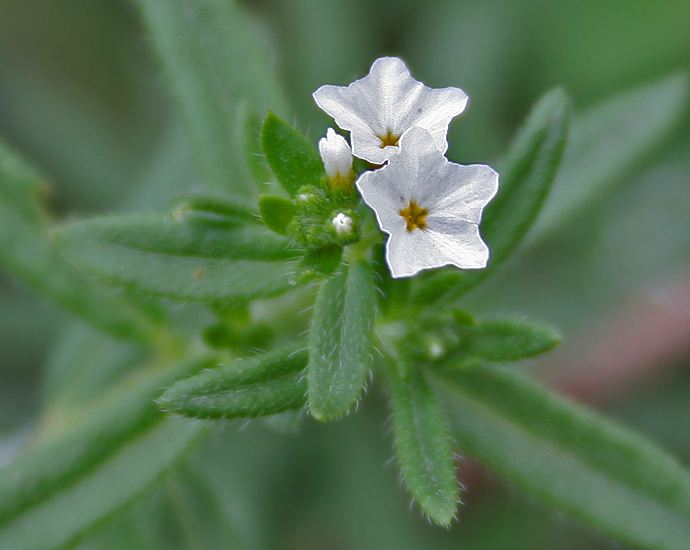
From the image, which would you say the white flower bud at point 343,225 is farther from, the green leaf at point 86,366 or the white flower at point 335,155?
the green leaf at point 86,366

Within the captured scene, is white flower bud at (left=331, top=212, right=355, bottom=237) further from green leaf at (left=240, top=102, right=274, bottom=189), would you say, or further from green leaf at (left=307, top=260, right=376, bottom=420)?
green leaf at (left=240, top=102, right=274, bottom=189)

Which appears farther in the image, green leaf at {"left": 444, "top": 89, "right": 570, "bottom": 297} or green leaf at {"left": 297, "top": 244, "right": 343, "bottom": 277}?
green leaf at {"left": 444, "top": 89, "right": 570, "bottom": 297}

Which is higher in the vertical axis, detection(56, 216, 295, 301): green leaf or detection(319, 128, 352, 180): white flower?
detection(56, 216, 295, 301): green leaf

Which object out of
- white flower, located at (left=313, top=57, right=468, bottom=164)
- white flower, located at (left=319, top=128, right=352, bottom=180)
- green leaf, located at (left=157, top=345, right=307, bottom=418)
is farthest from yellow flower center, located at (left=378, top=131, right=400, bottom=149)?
green leaf, located at (left=157, top=345, right=307, bottom=418)

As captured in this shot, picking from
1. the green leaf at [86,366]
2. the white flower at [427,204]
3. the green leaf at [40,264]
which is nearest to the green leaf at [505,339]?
the white flower at [427,204]

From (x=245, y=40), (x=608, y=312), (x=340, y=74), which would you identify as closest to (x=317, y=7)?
(x=340, y=74)
